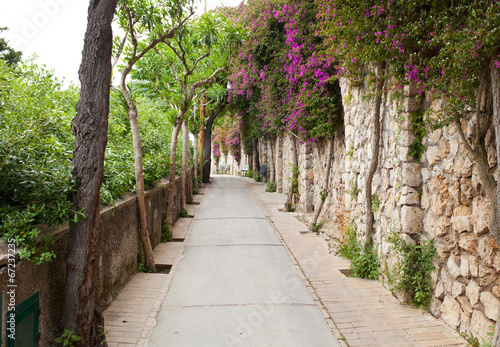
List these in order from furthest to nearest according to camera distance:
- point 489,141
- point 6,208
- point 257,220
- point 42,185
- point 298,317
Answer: point 257,220, point 298,317, point 489,141, point 42,185, point 6,208

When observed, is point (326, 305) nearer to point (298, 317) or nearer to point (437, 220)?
point (298, 317)

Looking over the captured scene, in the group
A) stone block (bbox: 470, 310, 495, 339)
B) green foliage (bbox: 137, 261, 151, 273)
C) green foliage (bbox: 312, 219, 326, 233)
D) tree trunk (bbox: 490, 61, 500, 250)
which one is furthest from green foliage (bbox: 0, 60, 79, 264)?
green foliage (bbox: 312, 219, 326, 233)

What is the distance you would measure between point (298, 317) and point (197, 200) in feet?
34.5

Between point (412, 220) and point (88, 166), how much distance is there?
155 inches

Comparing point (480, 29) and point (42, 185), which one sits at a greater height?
point (480, 29)

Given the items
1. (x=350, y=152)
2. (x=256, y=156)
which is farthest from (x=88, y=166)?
(x=256, y=156)

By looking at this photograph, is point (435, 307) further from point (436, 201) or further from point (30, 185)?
point (30, 185)

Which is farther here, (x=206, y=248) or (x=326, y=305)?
(x=206, y=248)

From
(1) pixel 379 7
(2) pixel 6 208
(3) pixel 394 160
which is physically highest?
(1) pixel 379 7

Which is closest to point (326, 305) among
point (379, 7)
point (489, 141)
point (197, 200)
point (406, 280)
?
point (406, 280)

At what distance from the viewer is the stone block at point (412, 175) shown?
→ 470cm

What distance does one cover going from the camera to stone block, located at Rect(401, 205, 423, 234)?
4629mm

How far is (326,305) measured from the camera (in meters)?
4.61

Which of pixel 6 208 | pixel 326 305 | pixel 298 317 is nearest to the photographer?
pixel 6 208
